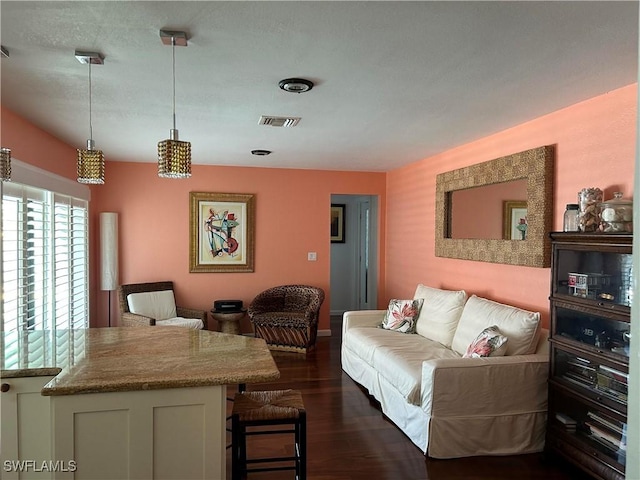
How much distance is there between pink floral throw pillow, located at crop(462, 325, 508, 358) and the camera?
3.05 metres

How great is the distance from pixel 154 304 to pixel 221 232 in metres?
1.24

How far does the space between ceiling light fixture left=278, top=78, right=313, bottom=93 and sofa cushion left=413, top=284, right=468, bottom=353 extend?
240 centimetres

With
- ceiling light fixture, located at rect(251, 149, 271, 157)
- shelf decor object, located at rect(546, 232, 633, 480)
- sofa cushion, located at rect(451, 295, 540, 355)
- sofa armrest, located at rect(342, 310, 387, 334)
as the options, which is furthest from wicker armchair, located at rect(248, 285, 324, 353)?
shelf decor object, located at rect(546, 232, 633, 480)

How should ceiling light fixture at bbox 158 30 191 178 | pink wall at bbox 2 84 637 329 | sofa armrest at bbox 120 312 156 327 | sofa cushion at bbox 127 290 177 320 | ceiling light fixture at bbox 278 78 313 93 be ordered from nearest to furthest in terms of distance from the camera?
ceiling light fixture at bbox 158 30 191 178, ceiling light fixture at bbox 278 78 313 93, pink wall at bbox 2 84 637 329, sofa armrest at bbox 120 312 156 327, sofa cushion at bbox 127 290 177 320

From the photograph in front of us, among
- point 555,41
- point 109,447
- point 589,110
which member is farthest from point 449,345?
point 109,447

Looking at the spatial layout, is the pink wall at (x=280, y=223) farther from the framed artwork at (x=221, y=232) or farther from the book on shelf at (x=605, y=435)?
the book on shelf at (x=605, y=435)

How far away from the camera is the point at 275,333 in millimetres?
5504

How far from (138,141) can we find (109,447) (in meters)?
3.29

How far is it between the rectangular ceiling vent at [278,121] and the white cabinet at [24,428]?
2277mm

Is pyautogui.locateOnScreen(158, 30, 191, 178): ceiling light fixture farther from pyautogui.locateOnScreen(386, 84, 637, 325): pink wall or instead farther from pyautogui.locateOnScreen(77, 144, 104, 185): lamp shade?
pyautogui.locateOnScreen(386, 84, 637, 325): pink wall

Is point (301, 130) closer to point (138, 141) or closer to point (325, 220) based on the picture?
point (138, 141)

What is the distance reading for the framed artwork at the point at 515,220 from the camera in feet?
11.7

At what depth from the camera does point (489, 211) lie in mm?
4035

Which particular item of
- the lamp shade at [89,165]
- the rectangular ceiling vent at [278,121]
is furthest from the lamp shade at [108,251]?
the lamp shade at [89,165]
